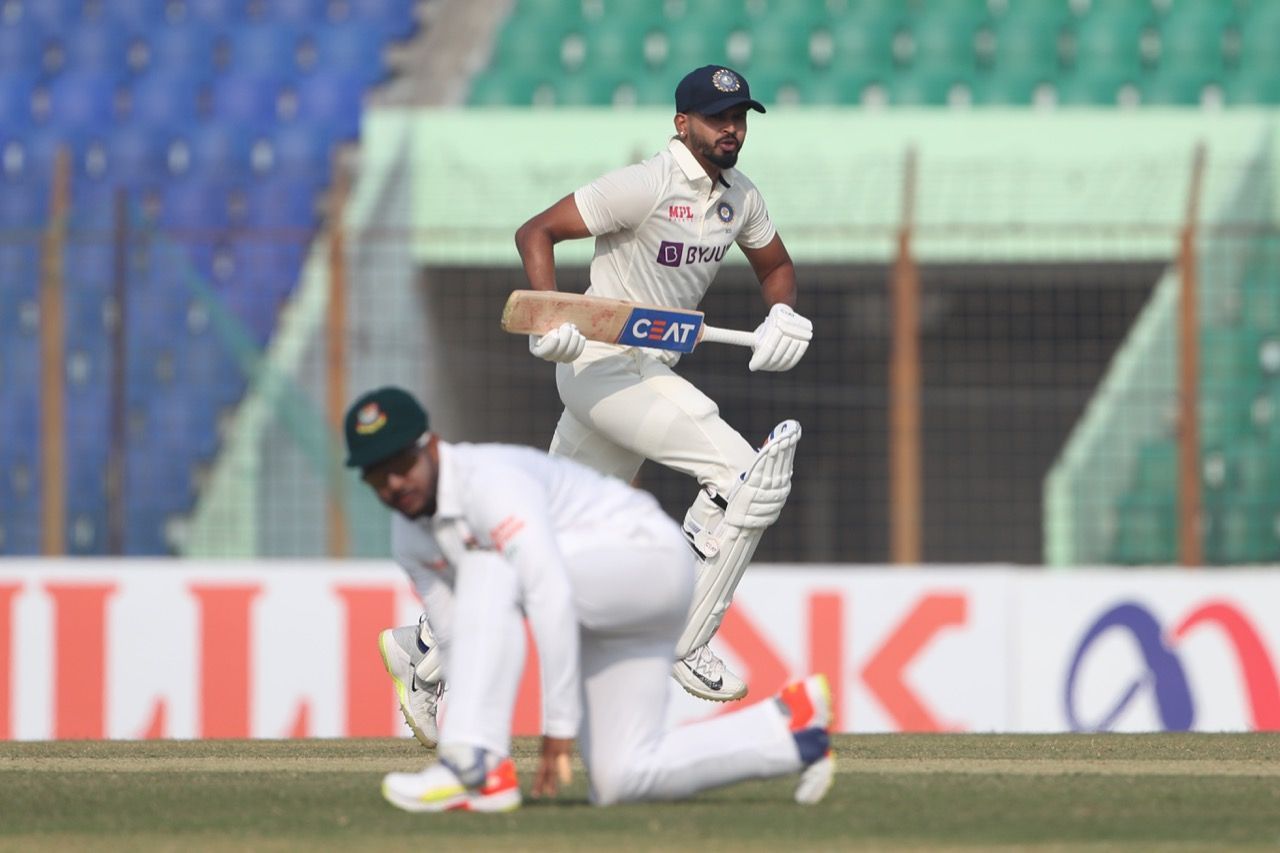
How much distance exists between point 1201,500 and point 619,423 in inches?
214

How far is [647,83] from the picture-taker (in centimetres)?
1495

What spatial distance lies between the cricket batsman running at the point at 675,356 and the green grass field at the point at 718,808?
691 mm

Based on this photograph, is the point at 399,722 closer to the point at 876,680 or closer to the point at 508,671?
the point at 876,680

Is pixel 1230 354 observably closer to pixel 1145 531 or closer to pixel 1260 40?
pixel 1145 531

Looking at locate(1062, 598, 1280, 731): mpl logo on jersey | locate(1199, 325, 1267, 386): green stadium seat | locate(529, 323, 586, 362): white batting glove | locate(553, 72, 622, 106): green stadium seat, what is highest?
locate(553, 72, 622, 106): green stadium seat

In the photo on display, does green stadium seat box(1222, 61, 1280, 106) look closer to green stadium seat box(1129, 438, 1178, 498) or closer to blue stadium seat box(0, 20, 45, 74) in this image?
green stadium seat box(1129, 438, 1178, 498)

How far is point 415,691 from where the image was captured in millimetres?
6406

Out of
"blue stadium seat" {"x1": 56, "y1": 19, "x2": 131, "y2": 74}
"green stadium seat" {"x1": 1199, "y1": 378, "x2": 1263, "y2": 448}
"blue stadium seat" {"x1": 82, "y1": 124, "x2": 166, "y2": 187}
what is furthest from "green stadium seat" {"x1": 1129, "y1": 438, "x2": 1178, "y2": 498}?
"blue stadium seat" {"x1": 56, "y1": 19, "x2": 131, "y2": 74}

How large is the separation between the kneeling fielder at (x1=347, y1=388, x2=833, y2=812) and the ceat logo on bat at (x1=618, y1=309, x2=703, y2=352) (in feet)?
3.90

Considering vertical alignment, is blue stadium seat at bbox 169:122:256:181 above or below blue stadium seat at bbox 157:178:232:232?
above

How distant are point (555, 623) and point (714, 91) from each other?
2.12 meters

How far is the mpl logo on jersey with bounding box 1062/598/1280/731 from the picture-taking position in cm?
941

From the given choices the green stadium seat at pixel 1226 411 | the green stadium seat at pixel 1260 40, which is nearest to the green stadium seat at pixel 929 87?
the green stadium seat at pixel 1260 40

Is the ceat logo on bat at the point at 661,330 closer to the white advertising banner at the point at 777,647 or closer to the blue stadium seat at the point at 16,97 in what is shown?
the white advertising banner at the point at 777,647
